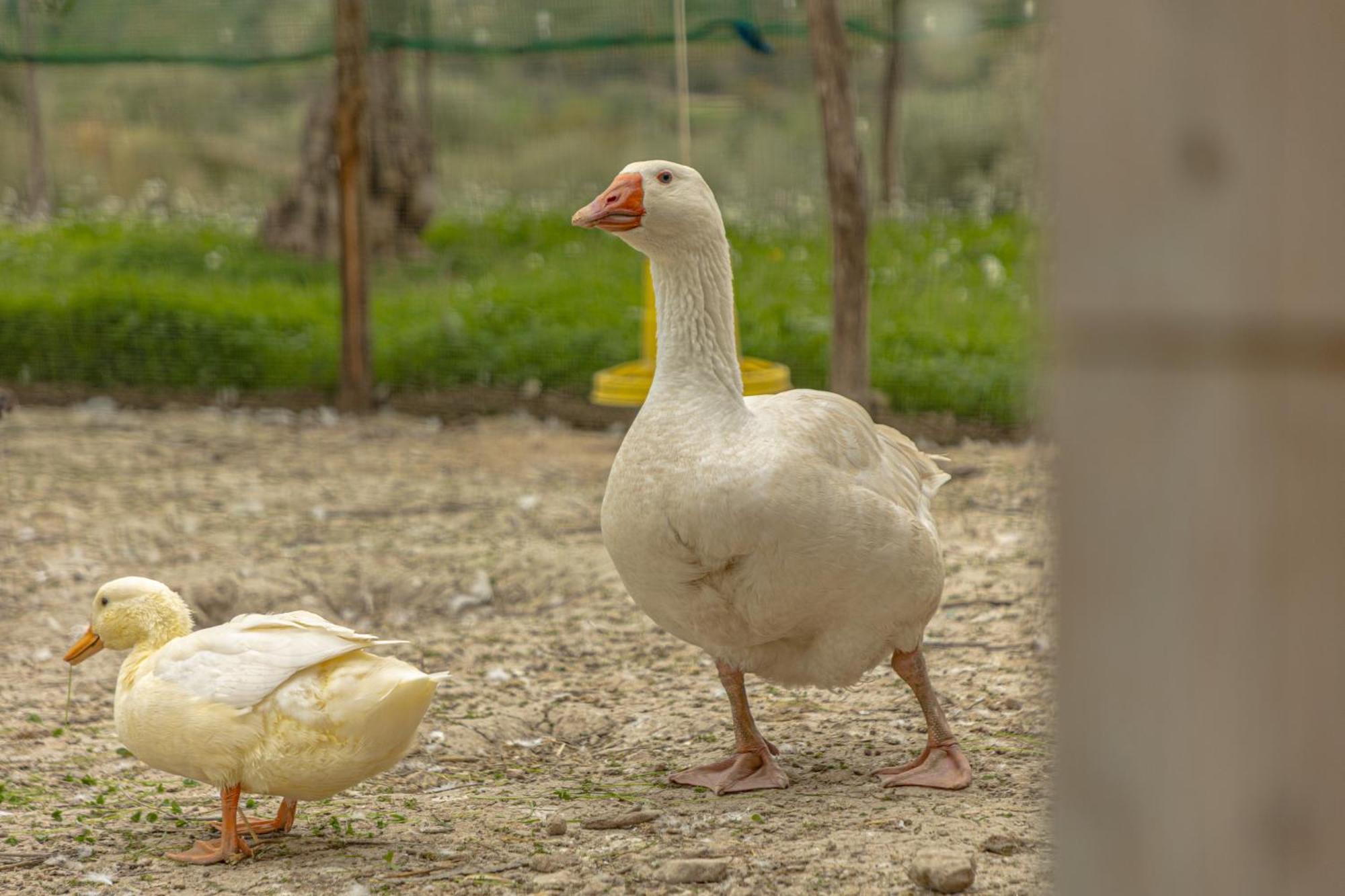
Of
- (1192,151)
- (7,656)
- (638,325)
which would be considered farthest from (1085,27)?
(638,325)

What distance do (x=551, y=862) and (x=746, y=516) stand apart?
918 mm

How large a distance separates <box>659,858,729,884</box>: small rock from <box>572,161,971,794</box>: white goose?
624 millimetres

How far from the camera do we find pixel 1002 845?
3.14 m

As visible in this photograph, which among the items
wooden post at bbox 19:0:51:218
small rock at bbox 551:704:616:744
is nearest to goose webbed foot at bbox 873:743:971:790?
small rock at bbox 551:704:616:744

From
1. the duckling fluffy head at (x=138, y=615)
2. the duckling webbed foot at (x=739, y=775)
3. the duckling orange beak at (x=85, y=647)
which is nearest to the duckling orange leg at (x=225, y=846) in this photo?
the duckling fluffy head at (x=138, y=615)

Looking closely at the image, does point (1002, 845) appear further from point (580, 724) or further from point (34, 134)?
point (34, 134)

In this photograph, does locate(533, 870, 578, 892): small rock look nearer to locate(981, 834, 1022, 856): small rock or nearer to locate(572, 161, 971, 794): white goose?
locate(572, 161, 971, 794): white goose

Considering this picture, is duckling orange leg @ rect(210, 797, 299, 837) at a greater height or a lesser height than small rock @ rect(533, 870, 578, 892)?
lesser

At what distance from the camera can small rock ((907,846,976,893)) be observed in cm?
287

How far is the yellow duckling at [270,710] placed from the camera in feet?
10.4

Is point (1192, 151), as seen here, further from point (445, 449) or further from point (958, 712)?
A: point (445, 449)

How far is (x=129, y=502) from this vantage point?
22.5 ft

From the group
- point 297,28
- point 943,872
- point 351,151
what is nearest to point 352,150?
point 351,151

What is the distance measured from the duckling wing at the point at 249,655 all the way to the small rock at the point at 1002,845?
4.80 feet
